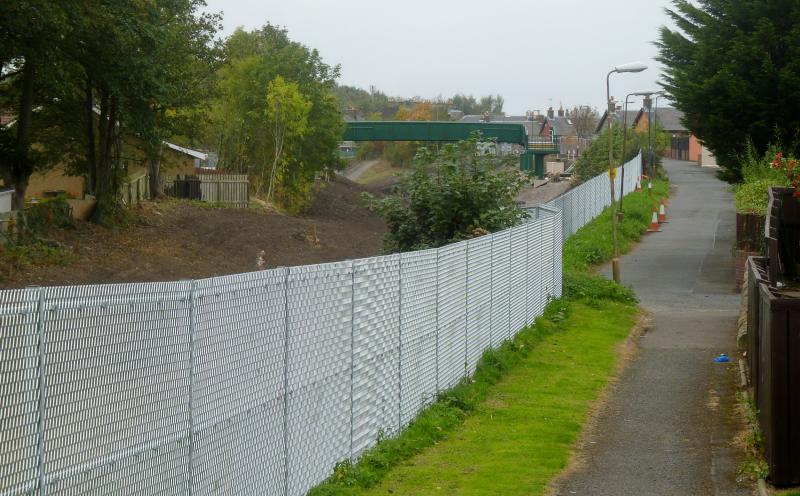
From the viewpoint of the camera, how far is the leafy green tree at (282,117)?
70.0 meters

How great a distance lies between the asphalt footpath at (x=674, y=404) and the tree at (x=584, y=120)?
8430 centimetres

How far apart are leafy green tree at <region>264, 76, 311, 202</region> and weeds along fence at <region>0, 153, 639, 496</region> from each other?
5808cm

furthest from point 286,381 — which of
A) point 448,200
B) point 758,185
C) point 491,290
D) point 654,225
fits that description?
point 654,225

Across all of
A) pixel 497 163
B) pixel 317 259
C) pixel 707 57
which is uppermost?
pixel 707 57

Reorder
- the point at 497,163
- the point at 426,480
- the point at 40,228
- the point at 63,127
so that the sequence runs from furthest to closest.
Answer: the point at 63,127 → the point at 40,228 → the point at 497,163 → the point at 426,480

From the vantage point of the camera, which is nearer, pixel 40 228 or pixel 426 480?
pixel 426 480

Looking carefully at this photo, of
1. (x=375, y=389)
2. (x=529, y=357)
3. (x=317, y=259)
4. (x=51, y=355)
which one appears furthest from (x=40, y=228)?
(x=51, y=355)

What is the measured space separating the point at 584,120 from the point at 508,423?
10595cm

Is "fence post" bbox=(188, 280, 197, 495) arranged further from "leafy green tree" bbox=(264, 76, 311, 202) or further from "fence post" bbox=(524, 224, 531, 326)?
"leafy green tree" bbox=(264, 76, 311, 202)

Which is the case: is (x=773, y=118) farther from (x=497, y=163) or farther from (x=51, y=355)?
(x=51, y=355)

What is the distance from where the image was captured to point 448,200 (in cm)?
1947

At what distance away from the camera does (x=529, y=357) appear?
17.5 m

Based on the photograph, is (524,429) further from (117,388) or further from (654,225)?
(654,225)

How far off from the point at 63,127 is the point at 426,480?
129 feet
